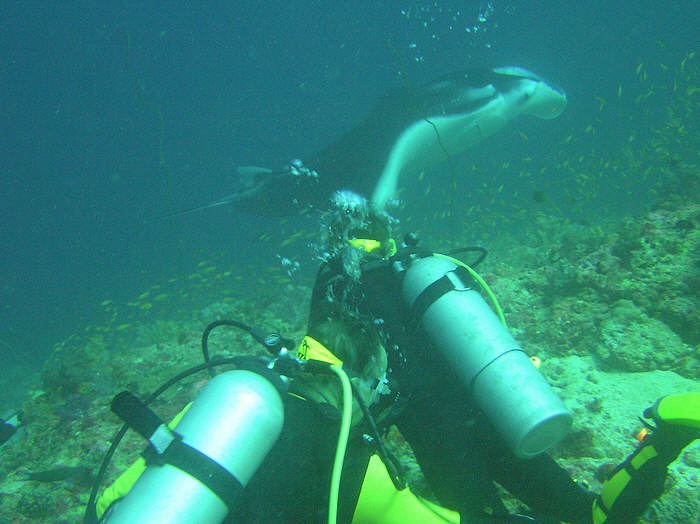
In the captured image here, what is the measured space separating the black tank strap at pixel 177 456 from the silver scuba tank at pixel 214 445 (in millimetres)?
20

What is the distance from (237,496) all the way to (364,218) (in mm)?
2282

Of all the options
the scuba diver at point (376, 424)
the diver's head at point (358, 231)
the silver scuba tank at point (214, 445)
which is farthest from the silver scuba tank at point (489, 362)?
the silver scuba tank at point (214, 445)

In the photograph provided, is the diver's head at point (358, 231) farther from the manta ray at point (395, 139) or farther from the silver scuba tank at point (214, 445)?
the manta ray at point (395, 139)

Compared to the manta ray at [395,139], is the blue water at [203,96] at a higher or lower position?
higher

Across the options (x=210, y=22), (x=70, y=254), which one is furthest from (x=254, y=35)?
(x=70, y=254)

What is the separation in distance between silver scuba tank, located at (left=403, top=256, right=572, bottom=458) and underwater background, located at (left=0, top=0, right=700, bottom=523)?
4.54 feet

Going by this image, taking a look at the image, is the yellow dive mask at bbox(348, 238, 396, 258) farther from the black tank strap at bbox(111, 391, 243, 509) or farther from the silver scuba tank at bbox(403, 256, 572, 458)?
the black tank strap at bbox(111, 391, 243, 509)

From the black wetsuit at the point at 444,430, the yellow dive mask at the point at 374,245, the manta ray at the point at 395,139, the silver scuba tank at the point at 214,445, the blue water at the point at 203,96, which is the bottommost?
the black wetsuit at the point at 444,430

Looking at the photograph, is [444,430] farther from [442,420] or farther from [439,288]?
[439,288]

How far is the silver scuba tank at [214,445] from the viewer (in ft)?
4.96

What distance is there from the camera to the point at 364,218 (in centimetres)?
317

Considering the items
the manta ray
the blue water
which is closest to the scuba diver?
the manta ray

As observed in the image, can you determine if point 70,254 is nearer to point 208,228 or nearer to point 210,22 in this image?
point 208,228

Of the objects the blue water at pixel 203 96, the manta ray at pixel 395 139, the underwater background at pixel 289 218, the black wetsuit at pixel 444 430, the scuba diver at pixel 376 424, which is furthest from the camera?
the blue water at pixel 203 96
